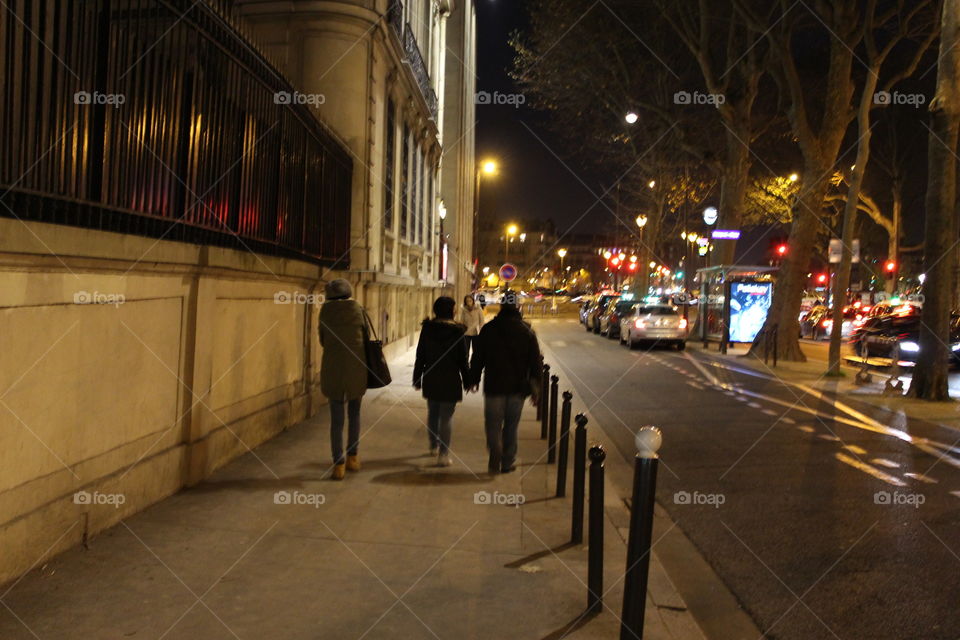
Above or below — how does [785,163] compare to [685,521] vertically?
above

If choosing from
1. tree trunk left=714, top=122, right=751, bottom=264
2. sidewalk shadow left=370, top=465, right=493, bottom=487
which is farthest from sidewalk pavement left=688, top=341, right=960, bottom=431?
sidewalk shadow left=370, top=465, right=493, bottom=487

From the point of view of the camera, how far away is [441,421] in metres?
8.21

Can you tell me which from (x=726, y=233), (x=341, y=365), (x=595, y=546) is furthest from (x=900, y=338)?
(x=595, y=546)

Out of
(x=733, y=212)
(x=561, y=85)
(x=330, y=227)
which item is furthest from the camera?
(x=561, y=85)

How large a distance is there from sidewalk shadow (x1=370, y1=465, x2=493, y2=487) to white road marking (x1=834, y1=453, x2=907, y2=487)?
395 centimetres

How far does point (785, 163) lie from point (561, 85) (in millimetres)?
11405

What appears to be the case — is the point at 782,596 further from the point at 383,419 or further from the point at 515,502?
the point at 383,419

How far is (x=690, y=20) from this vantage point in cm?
2422

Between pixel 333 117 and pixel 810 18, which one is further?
pixel 810 18

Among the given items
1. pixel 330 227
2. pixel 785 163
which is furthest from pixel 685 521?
pixel 785 163

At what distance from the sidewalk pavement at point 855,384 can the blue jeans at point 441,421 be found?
779 cm

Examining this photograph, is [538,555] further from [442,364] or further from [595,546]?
[442,364]

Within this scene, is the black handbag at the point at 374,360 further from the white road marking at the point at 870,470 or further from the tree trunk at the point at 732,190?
the tree trunk at the point at 732,190

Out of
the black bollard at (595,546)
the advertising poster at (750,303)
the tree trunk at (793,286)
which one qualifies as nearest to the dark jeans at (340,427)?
the black bollard at (595,546)
